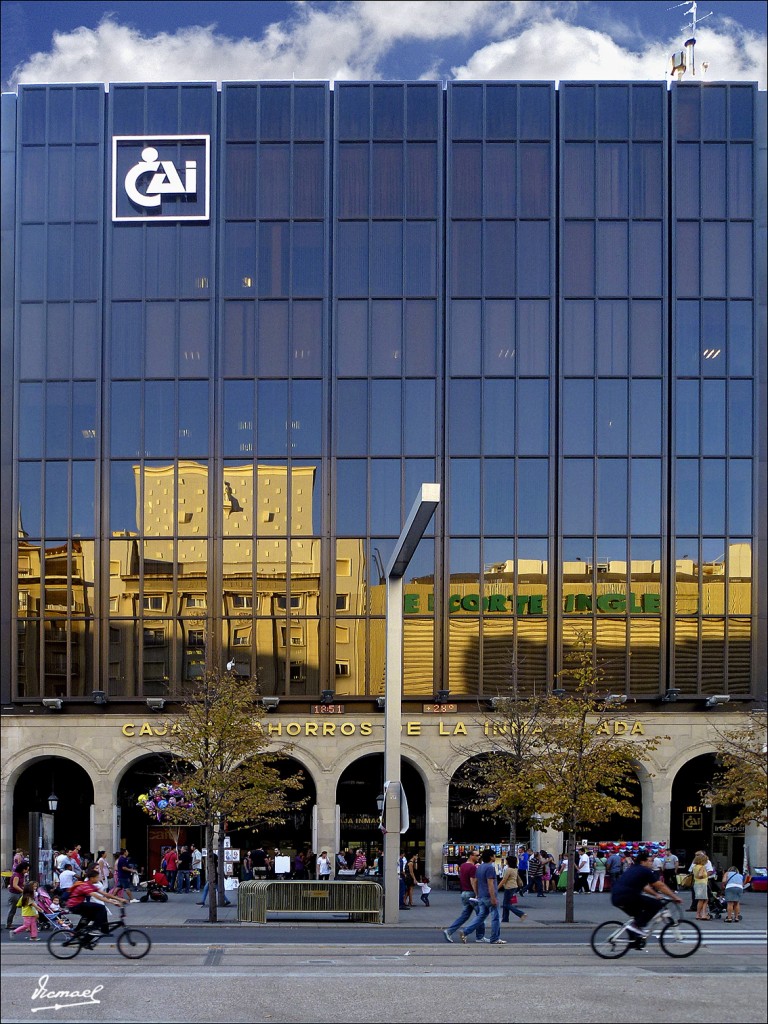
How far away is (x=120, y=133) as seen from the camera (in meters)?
50.8

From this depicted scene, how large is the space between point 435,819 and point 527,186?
25316 mm

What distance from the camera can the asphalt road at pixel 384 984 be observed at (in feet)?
52.6

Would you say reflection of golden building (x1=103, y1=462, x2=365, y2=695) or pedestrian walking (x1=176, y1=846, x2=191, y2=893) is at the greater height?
reflection of golden building (x1=103, y1=462, x2=365, y2=695)

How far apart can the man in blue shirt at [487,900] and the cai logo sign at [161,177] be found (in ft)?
107

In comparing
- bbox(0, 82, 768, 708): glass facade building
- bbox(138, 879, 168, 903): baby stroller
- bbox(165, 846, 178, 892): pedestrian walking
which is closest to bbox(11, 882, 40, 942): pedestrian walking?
bbox(138, 879, 168, 903): baby stroller

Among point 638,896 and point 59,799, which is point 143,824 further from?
point 638,896

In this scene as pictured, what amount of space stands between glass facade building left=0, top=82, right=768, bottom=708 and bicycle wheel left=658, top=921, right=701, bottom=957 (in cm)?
2621

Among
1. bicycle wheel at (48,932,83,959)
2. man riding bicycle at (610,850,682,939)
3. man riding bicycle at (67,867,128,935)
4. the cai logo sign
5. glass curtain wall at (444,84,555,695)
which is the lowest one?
bicycle wheel at (48,932,83,959)

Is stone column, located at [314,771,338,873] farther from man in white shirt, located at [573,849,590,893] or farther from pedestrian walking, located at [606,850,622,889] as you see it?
pedestrian walking, located at [606,850,622,889]

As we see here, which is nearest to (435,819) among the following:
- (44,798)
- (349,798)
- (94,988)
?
(349,798)

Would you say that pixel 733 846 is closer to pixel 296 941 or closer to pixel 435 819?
pixel 435 819

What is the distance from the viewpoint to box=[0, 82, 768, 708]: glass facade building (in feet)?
159

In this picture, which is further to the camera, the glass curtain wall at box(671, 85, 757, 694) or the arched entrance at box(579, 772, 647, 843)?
the arched entrance at box(579, 772, 647, 843)

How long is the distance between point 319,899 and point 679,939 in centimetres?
1122
